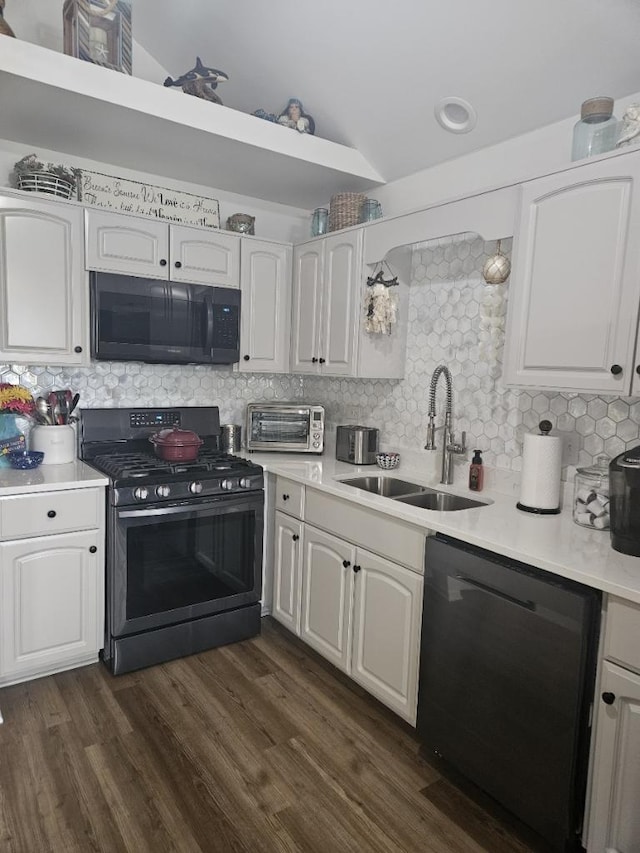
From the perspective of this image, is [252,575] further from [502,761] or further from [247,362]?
[502,761]

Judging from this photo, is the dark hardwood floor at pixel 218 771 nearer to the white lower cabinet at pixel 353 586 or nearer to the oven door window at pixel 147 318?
the white lower cabinet at pixel 353 586

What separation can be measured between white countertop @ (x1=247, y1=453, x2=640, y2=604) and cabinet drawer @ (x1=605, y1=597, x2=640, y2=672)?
0.04m

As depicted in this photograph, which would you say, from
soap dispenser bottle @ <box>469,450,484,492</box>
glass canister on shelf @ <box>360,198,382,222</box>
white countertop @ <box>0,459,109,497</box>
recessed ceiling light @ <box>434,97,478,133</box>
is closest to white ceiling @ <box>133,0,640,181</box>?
recessed ceiling light @ <box>434,97,478,133</box>

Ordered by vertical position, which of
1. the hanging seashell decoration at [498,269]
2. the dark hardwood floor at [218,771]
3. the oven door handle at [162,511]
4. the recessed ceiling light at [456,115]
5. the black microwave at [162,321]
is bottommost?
the dark hardwood floor at [218,771]

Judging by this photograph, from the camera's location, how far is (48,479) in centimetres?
238

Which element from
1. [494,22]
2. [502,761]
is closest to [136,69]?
[494,22]

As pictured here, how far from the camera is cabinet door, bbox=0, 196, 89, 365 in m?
2.45

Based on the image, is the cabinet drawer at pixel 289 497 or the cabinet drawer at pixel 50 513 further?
the cabinet drawer at pixel 289 497

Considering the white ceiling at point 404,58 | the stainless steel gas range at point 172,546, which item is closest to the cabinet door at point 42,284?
the stainless steel gas range at point 172,546

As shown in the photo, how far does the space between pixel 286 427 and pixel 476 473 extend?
46.0 inches

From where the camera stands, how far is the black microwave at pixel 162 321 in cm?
267

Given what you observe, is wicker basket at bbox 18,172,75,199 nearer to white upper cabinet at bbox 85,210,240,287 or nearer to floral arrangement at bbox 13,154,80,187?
floral arrangement at bbox 13,154,80,187

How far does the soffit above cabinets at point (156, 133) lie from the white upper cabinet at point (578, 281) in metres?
1.32

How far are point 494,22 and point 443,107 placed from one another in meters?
0.45
